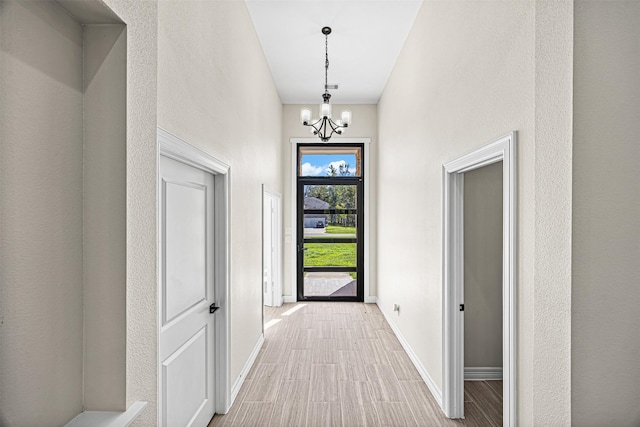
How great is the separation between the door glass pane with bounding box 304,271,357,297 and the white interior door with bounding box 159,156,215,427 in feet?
12.2

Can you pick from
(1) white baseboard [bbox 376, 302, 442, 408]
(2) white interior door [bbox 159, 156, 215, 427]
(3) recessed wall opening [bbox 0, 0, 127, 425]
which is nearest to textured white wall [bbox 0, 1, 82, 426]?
(3) recessed wall opening [bbox 0, 0, 127, 425]

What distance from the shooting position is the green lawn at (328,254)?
624 centimetres

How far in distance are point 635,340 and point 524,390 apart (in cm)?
51

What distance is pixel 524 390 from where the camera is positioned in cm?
168

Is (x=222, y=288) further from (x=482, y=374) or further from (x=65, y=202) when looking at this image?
(x=482, y=374)

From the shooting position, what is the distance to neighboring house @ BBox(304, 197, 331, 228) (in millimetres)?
6250

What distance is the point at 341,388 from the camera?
307 centimetres

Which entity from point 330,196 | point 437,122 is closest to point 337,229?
point 330,196

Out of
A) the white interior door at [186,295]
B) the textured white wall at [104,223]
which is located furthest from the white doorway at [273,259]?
the textured white wall at [104,223]

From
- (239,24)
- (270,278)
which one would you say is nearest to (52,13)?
(239,24)

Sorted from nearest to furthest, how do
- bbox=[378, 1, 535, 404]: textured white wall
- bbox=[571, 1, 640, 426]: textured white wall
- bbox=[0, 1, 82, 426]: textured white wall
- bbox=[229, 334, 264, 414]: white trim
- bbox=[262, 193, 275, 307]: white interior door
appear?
bbox=[0, 1, 82, 426]: textured white wall → bbox=[571, 1, 640, 426]: textured white wall → bbox=[378, 1, 535, 404]: textured white wall → bbox=[229, 334, 264, 414]: white trim → bbox=[262, 193, 275, 307]: white interior door

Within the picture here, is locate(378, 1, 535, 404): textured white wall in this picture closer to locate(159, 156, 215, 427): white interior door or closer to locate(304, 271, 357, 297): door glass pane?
locate(304, 271, 357, 297): door glass pane

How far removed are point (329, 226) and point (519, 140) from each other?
464cm

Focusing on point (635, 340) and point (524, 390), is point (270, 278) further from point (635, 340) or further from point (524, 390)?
point (635, 340)
